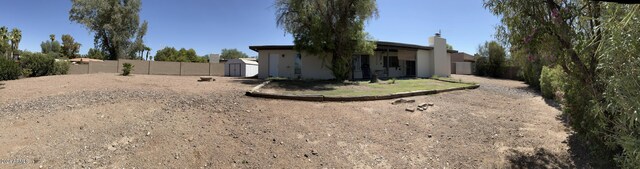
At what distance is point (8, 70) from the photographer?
1378 cm

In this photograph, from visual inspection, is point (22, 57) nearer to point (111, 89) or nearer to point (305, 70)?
point (111, 89)

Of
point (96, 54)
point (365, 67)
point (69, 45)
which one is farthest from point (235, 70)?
point (69, 45)

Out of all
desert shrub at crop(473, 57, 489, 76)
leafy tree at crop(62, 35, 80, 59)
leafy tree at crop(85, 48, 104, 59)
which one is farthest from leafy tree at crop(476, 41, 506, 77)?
leafy tree at crop(62, 35, 80, 59)

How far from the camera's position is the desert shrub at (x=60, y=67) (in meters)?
18.0

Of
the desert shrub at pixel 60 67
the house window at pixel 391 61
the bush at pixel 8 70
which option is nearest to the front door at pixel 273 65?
the house window at pixel 391 61

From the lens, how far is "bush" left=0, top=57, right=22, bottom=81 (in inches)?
535

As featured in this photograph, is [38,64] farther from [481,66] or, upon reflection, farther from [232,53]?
[232,53]

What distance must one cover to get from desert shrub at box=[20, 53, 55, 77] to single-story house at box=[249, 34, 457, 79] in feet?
34.9

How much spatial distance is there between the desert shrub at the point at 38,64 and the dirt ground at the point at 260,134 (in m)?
8.74

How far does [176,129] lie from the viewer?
6668mm

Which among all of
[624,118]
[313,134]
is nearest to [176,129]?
[313,134]

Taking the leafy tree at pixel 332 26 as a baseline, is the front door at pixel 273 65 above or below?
below

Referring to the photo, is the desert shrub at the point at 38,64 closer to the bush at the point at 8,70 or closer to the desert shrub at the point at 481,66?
the bush at the point at 8,70

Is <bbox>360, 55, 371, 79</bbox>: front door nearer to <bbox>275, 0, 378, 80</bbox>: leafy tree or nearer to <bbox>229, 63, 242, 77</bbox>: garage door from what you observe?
<bbox>275, 0, 378, 80</bbox>: leafy tree
